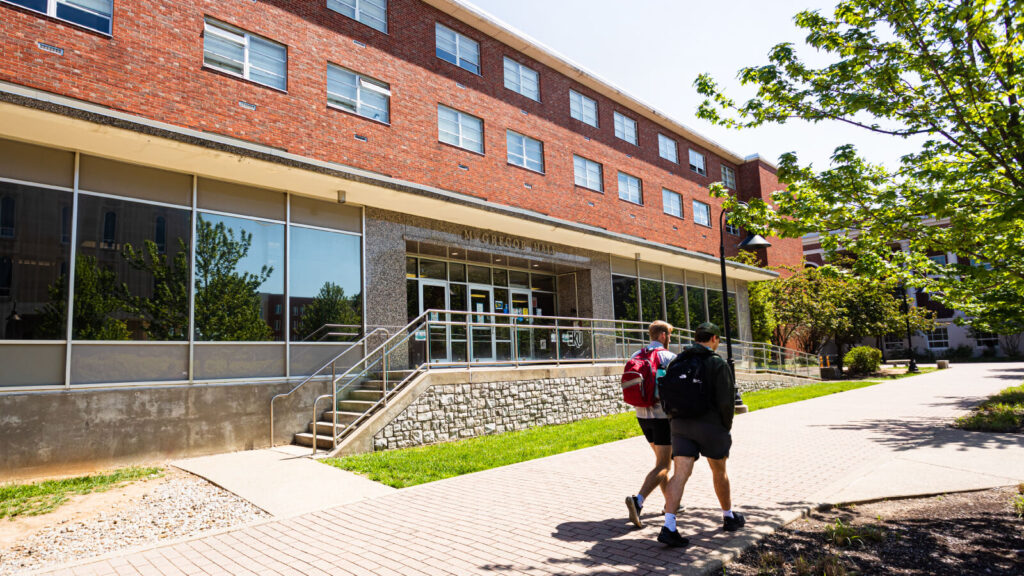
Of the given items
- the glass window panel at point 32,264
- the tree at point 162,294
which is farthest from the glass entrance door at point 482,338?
the glass window panel at point 32,264

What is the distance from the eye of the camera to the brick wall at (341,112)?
10469 millimetres

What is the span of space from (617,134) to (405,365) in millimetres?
15018

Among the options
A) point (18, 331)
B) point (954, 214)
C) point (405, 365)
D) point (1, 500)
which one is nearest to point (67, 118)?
point (18, 331)

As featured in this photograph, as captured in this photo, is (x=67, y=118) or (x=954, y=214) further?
(x=67, y=118)

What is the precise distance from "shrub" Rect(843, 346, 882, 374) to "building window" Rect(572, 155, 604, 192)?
1841 cm

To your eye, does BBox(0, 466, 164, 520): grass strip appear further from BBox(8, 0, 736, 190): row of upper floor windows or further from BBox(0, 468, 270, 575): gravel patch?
BBox(8, 0, 736, 190): row of upper floor windows

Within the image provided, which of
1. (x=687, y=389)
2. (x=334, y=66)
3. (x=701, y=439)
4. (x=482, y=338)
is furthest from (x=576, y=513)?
(x=334, y=66)

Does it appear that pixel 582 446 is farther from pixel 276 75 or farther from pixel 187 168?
pixel 276 75

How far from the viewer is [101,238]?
9.96 meters

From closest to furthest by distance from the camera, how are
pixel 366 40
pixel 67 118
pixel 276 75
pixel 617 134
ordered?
pixel 67 118 < pixel 276 75 < pixel 366 40 < pixel 617 134

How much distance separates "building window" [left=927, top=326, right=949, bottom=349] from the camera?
4912 centimetres

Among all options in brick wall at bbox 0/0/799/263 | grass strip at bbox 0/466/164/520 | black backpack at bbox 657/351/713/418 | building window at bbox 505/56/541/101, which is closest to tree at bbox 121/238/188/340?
grass strip at bbox 0/466/164/520

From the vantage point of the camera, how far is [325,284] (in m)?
12.8

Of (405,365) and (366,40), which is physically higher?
(366,40)
